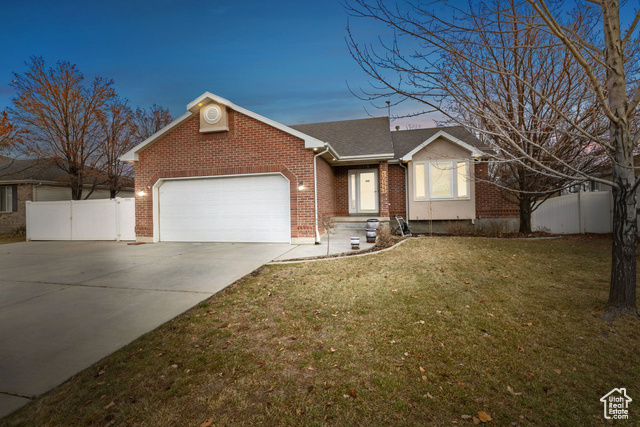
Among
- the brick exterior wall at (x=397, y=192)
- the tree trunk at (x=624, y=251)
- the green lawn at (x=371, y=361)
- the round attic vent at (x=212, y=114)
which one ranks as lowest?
the green lawn at (x=371, y=361)

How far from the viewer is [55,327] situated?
151 inches

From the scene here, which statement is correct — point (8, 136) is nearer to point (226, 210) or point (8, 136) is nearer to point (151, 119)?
point (151, 119)

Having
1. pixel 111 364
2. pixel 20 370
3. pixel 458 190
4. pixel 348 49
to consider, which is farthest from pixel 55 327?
pixel 458 190

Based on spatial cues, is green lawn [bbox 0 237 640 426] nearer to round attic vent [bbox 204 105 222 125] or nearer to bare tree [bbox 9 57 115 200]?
round attic vent [bbox 204 105 222 125]

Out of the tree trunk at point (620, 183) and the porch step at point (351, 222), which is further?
the porch step at point (351, 222)

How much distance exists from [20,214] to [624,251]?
88.9 feet

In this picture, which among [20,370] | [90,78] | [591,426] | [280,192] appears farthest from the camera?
[90,78]

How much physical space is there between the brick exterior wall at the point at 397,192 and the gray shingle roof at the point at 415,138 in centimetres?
71

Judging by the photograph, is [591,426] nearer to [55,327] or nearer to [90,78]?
[55,327]

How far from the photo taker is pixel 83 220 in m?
13.4

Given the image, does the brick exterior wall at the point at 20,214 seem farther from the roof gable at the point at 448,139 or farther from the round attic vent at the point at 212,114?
the roof gable at the point at 448,139

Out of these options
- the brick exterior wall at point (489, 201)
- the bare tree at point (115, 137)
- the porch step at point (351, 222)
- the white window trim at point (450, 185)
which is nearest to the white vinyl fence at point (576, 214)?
the brick exterior wall at point (489, 201)

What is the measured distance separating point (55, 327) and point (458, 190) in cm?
1318

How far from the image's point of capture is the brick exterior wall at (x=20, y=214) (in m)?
18.3
